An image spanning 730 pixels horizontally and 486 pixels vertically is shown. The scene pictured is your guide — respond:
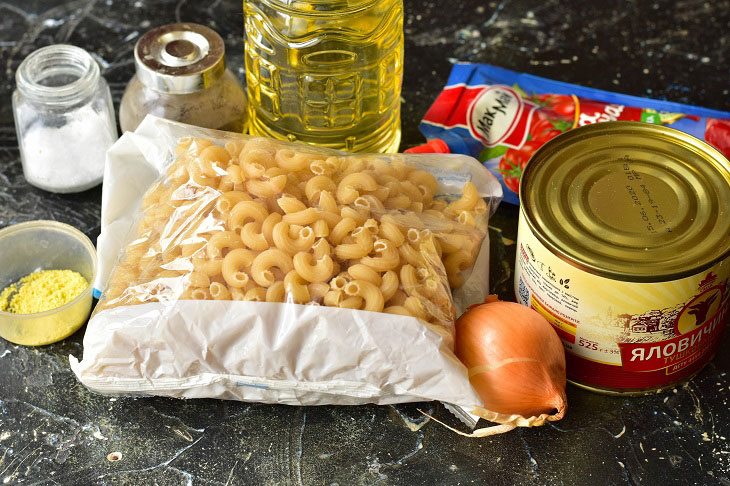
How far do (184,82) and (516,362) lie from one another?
0.57 meters

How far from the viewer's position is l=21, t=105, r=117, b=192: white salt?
134 centimetres

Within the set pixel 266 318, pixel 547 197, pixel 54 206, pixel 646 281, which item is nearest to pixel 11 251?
pixel 54 206

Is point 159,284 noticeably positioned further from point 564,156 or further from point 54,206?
point 564,156

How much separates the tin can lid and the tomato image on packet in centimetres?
22

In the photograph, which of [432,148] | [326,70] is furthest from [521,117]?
[326,70]

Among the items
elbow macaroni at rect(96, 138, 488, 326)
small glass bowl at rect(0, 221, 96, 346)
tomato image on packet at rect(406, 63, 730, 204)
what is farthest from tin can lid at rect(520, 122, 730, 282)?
small glass bowl at rect(0, 221, 96, 346)

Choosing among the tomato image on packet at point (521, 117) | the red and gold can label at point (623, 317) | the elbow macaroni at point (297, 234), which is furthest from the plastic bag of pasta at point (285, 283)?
the tomato image on packet at point (521, 117)

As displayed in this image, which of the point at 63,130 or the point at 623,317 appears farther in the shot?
the point at 63,130

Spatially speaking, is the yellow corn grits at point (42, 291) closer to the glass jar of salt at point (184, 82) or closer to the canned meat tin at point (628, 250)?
the glass jar of salt at point (184, 82)

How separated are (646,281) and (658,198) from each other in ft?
0.44

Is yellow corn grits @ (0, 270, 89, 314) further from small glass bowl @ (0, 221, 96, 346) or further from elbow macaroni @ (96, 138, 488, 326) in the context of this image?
elbow macaroni @ (96, 138, 488, 326)

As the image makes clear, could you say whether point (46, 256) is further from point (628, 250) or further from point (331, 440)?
point (628, 250)

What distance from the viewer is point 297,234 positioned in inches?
42.4

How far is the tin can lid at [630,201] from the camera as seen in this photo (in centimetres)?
102
